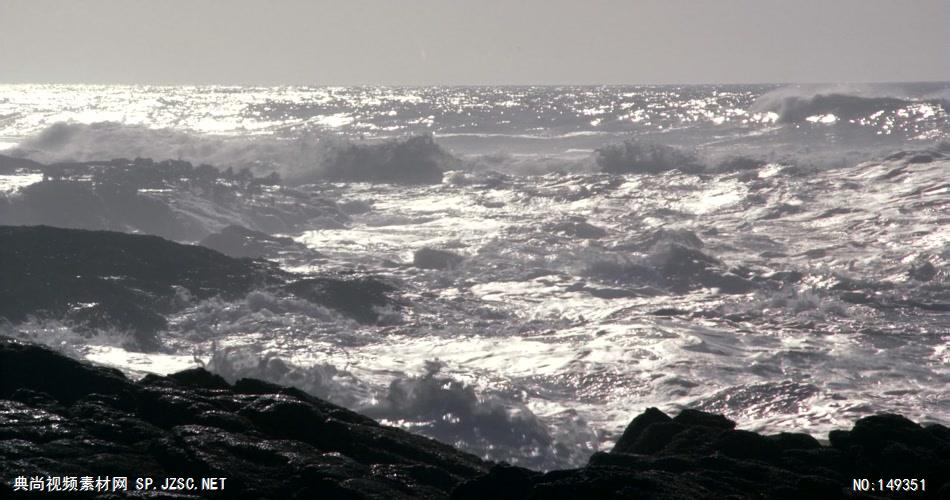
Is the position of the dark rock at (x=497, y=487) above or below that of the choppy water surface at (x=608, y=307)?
above

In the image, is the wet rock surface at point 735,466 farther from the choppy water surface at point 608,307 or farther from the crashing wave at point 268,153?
the crashing wave at point 268,153

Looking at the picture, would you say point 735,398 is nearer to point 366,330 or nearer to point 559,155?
point 366,330

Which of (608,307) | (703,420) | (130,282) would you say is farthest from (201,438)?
(608,307)

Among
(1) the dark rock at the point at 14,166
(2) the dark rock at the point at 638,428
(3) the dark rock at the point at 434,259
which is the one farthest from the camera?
(1) the dark rock at the point at 14,166

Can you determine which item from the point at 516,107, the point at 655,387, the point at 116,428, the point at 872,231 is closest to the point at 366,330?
the point at 655,387

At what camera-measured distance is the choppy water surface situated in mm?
17719

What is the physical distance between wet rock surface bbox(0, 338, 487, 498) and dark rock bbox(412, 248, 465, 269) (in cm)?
1852

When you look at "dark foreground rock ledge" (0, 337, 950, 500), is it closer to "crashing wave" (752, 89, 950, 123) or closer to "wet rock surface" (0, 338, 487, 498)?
"wet rock surface" (0, 338, 487, 498)

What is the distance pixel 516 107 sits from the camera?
300 feet

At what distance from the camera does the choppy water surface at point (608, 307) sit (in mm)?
17719

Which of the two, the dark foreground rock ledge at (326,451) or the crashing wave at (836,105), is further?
the crashing wave at (836,105)

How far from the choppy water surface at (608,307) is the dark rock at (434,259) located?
48 centimetres

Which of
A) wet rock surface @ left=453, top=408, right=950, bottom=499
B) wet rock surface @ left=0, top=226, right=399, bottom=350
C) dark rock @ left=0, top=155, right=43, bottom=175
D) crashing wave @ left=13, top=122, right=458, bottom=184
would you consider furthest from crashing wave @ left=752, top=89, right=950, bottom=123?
wet rock surface @ left=453, top=408, right=950, bottom=499

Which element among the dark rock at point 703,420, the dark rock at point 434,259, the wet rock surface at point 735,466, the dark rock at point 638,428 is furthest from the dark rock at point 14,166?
the wet rock surface at point 735,466
